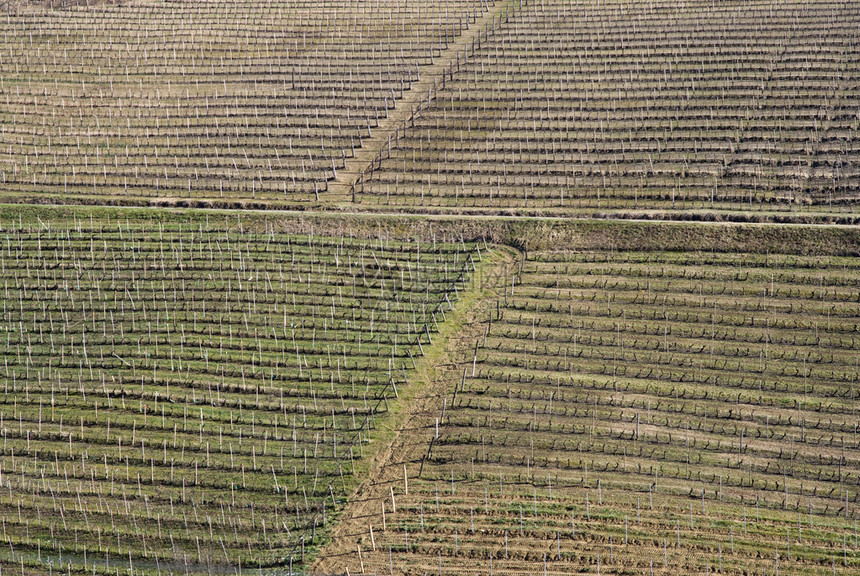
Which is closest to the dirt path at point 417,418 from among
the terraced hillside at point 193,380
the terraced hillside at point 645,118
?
the terraced hillside at point 193,380

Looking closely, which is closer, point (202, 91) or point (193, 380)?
point (193, 380)

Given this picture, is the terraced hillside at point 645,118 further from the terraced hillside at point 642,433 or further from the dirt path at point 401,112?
the terraced hillside at point 642,433

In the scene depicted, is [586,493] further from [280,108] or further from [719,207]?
[280,108]

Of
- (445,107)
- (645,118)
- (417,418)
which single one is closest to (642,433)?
(417,418)

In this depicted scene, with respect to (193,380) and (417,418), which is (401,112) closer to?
(193,380)

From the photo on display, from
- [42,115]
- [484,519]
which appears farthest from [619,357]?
[42,115]

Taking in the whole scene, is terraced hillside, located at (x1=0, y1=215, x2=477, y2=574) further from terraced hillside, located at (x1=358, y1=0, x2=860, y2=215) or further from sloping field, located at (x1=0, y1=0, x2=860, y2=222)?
terraced hillside, located at (x1=358, y1=0, x2=860, y2=215)
